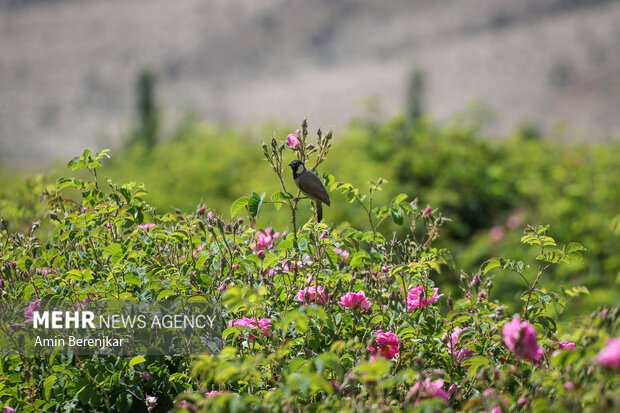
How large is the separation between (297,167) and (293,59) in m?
24.5

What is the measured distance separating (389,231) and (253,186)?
4.84 ft

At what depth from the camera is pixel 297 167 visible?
6.22ft

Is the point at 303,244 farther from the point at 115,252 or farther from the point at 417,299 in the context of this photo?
the point at 115,252

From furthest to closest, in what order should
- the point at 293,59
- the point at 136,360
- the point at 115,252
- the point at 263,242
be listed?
the point at 293,59 < the point at 263,242 < the point at 115,252 < the point at 136,360

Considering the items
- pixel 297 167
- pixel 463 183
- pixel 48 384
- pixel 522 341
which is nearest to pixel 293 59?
pixel 463 183

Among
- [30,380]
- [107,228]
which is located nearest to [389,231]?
[107,228]

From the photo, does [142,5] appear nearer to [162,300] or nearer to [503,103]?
[503,103]

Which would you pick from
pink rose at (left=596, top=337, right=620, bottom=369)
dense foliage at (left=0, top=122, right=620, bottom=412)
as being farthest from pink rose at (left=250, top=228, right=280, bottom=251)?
pink rose at (left=596, top=337, right=620, bottom=369)

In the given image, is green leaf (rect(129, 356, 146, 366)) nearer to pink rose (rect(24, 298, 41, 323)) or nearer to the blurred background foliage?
pink rose (rect(24, 298, 41, 323))

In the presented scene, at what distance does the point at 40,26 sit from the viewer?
27141 mm

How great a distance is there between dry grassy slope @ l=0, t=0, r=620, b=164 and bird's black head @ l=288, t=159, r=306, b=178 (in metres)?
17.8

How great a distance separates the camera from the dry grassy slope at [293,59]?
2147cm

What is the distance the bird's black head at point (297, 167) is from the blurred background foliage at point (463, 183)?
9.54 feet

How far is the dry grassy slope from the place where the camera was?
70.4 ft
